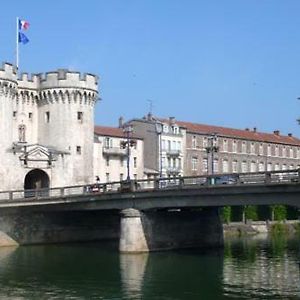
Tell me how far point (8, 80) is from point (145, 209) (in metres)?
25.7

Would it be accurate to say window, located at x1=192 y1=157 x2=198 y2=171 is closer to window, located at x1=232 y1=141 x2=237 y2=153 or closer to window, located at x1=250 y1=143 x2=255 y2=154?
window, located at x1=232 y1=141 x2=237 y2=153

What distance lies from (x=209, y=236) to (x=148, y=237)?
276 inches

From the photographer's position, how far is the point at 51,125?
250 ft

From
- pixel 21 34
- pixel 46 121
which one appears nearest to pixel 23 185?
pixel 46 121

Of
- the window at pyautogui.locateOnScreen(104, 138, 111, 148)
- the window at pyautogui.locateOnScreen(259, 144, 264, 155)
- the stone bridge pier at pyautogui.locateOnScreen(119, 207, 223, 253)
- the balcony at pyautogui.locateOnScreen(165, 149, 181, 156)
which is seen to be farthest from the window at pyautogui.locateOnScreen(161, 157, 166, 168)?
the stone bridge pier at pyautogui.locateOnScreen(119, 207, 223, 253)

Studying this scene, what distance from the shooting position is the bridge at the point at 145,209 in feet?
149

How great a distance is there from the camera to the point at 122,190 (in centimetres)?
5381

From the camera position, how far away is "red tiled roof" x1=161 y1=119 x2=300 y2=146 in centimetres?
10300

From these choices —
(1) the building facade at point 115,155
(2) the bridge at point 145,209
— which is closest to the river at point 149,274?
(2) the bridge at point 145,209

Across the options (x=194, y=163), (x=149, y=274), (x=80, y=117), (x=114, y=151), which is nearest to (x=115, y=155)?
(x=114, y=151)

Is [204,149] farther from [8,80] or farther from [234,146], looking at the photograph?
[8,80]

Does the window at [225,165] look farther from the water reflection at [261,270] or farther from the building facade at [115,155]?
the water reflection at [261,270]

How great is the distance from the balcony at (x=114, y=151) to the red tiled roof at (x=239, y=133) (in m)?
14.1

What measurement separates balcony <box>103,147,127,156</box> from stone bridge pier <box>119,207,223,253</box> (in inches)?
1107
